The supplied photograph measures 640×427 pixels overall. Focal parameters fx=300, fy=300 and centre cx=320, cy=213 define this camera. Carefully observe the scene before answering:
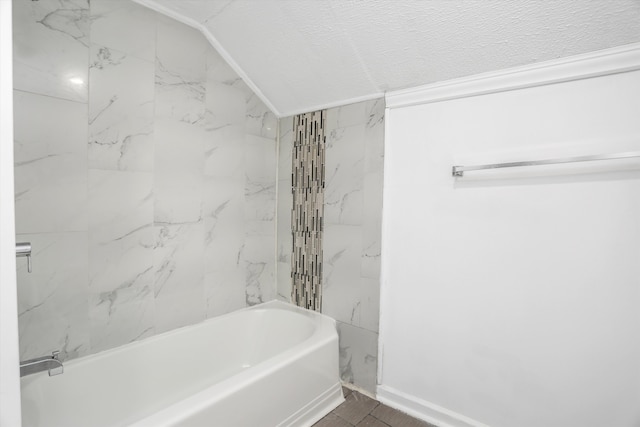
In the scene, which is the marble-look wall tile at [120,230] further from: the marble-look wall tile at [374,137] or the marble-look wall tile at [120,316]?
the marble-look wall tile at [374,137]

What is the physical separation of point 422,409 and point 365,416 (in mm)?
312

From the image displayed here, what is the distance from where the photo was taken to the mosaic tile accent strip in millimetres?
2055

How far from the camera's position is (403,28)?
1374 millimetres

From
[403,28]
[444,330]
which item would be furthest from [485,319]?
[403,28]

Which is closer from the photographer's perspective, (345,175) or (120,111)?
(120,111)

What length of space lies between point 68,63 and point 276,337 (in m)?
1.87

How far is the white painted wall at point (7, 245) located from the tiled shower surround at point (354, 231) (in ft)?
4.96

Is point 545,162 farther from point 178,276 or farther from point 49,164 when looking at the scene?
point 49,164

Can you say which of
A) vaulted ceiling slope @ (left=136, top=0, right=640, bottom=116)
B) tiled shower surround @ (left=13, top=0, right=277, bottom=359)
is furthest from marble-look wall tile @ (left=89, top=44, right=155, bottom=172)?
vaulted ceiling slope @ (left=136, top=0, right=640, bottom=116)

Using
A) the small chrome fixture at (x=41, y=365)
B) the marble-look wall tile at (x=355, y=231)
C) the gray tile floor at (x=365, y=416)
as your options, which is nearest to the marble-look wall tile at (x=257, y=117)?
the marble-look wall tile at (x=355, y=231)

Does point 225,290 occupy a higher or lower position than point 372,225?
lower

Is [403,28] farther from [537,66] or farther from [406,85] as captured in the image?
[537,66]

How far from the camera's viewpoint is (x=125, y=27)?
59.4 inches

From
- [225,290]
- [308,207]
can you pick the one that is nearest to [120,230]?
[225,290]
